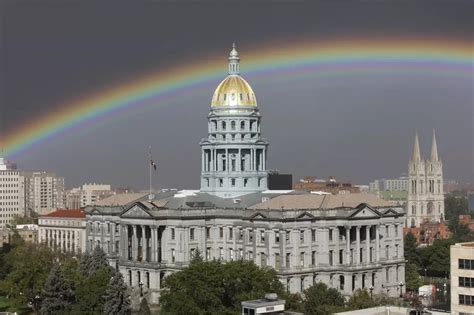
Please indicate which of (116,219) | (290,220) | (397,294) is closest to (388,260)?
(397,294)

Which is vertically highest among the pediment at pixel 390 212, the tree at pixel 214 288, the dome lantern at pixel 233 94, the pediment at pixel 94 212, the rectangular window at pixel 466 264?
the dome lantern at pixel 233 94

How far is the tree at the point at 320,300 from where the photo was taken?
10844cm

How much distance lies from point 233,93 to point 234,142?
25.3 ft

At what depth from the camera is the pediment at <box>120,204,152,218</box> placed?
486ft

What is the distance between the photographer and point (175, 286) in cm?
11044

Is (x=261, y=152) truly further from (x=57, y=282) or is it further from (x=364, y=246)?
(x=57, y=282)

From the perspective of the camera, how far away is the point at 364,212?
473 ft

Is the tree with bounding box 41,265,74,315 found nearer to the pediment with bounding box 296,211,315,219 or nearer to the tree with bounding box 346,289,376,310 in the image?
the pediment with bounding box 296,211,315,219

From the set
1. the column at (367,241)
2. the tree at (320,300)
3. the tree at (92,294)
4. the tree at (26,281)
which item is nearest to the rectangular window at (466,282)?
the tree at (320,300)

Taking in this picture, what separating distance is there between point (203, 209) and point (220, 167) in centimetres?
1526

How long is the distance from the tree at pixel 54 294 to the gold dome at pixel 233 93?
4911 cm

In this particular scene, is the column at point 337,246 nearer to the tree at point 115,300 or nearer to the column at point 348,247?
the column at point 348,247

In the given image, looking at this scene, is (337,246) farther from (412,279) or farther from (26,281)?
(26,281)

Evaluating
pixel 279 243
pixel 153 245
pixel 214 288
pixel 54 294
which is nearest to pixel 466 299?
pixel 214 288
